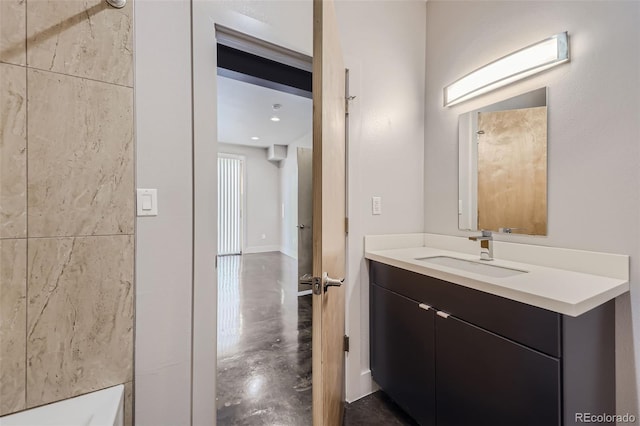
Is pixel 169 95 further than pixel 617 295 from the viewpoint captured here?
Yes

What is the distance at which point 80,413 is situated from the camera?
86cm

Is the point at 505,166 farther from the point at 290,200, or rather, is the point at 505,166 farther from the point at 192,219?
the point at 290,200

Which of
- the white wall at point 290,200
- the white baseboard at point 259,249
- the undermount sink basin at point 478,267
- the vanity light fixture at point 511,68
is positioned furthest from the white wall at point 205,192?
the white baseboard at point 259,249

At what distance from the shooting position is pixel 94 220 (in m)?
0.95

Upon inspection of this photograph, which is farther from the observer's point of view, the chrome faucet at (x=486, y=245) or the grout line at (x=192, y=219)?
the chrome faucet at (x=486, y=245)

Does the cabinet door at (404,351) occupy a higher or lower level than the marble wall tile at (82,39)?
lower

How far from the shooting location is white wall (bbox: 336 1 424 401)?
1.57 m

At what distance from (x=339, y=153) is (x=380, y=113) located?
65cm

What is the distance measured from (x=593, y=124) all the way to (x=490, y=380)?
3.84ft

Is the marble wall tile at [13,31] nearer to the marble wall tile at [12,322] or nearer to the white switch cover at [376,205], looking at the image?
the marble wall tile at [12,322]

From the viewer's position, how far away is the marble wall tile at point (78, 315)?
0.88 metres

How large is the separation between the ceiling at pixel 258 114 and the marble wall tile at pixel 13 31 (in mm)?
2185

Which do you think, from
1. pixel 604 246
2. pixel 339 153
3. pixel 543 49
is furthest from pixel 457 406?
pixel 543 49

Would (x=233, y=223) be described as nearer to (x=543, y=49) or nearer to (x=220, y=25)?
(x=220, y=25)
